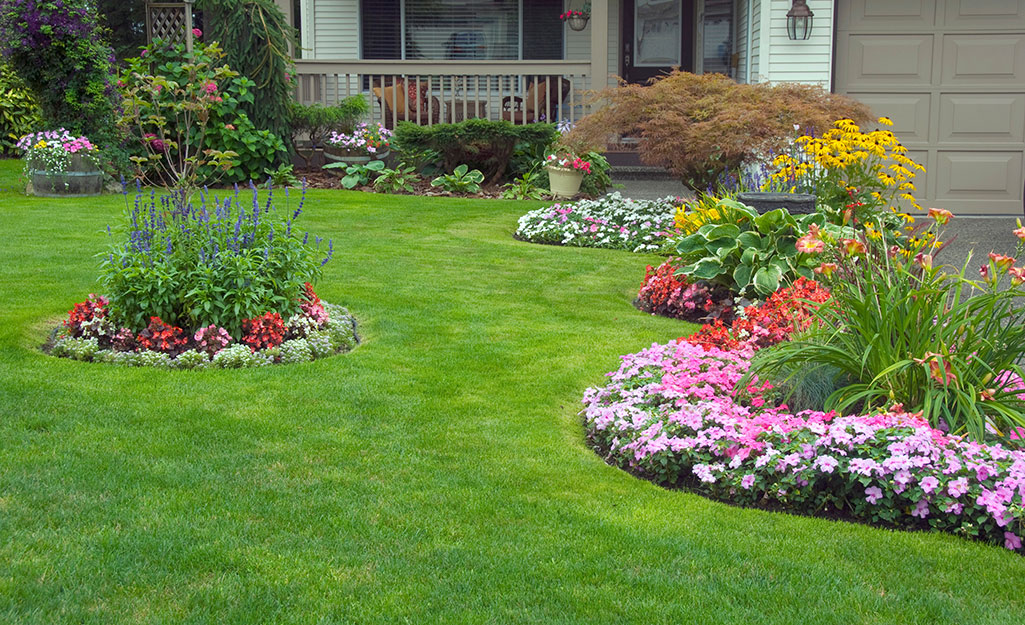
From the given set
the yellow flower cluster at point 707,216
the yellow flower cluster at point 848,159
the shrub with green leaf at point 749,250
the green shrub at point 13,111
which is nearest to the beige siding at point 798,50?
the yellow flower cluster at point 848,159

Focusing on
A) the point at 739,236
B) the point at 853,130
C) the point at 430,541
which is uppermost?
the point at 853,130

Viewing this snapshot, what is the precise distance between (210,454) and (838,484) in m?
2.30

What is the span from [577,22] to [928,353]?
13.2 meters

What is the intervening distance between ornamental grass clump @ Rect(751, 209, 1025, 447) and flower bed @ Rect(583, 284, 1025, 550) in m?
0.15

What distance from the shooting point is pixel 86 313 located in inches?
212

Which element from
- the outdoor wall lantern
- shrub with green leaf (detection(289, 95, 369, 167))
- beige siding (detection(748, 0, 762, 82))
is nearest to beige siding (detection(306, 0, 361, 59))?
shrub with green leaf (detection(289, 95, 369, 167))

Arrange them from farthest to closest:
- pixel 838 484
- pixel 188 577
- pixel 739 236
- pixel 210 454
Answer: pixel 739 236 < pixel 210 454 < pixel 838 484 < pixel 188 577

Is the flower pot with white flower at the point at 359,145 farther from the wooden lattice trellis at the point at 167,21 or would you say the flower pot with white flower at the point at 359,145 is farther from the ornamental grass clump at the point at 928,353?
the ornamental grass clump at the point at 928,353

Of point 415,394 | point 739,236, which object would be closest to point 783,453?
point 415,394

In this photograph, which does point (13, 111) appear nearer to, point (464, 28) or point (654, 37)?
point (464, 28)

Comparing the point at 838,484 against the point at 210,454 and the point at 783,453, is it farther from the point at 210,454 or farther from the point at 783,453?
the point at 210,454

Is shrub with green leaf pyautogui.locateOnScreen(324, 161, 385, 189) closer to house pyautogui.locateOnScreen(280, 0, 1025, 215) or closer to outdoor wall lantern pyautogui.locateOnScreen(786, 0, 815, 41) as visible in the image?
house pyautogui.locateOnScreen(280, 0, 1025, 215)

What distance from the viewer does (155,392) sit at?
4.54m

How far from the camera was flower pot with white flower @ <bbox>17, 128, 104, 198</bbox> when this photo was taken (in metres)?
10.9
